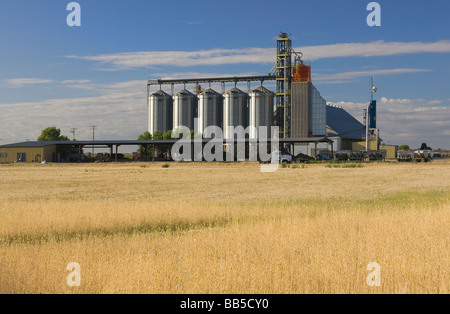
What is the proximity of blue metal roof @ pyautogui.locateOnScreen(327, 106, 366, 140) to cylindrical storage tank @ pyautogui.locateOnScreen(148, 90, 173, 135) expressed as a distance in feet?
126

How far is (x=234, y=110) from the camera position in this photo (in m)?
107

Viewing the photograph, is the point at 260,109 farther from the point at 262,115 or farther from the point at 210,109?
the point at 210,109

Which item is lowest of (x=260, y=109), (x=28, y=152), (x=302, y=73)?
(x=28, y=152)

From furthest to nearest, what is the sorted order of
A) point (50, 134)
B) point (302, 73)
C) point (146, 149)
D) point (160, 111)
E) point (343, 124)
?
point (50, 134), point (160, 111), point (343, 124), point (146, 149), point (302, 73)

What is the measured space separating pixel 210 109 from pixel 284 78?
2129cm

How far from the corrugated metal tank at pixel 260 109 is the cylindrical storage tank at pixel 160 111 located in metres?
22.9

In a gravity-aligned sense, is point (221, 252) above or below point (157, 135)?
below

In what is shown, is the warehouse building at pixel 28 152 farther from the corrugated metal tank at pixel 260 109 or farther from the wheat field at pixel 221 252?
the wheat field at pixel 221 252

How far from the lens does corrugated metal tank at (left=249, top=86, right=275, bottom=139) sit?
103 m

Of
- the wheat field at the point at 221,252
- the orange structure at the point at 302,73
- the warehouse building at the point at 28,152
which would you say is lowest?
the wheat field at the point at 221,252

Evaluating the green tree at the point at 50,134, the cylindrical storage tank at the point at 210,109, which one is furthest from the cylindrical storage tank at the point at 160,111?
the green tree at the point at 50,134

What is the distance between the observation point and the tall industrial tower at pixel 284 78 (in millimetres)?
98062

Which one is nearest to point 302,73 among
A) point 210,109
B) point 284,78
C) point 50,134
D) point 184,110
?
point 284,78
